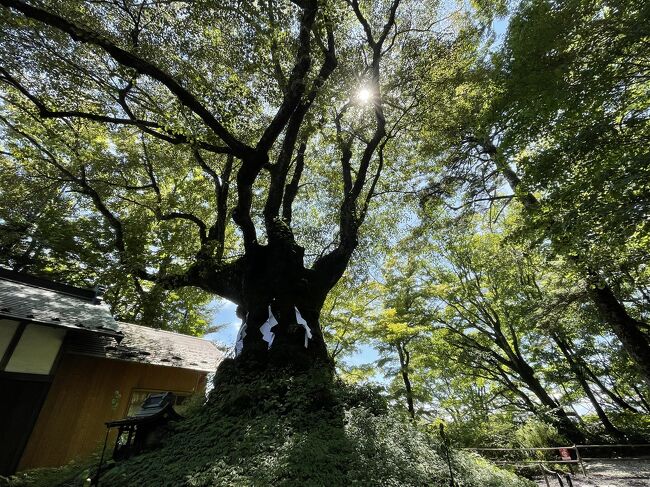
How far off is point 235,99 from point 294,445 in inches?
274

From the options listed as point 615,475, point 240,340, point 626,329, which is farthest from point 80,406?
point 626,329

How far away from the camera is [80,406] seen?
24.6 feet

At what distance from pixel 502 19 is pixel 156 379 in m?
14.0

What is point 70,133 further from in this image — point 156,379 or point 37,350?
point 156,379

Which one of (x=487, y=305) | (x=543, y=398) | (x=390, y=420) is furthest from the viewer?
(x=487, y=305)

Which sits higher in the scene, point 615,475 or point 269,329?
point 269,329

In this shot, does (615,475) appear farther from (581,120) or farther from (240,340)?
(240,340)

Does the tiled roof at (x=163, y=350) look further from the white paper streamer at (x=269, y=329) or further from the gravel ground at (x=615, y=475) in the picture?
the gravel ground at (x=615, y=475)

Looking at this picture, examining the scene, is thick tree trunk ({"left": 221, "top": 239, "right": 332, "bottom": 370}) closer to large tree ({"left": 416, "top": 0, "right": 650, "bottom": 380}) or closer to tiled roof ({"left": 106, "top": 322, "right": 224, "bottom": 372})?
tiled roof ({"left": 106, "top": 322, "right": 224, "bottom": 372})

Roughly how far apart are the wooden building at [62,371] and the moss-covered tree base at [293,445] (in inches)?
159

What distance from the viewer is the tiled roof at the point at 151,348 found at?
768 cm

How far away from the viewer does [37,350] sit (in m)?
6.82

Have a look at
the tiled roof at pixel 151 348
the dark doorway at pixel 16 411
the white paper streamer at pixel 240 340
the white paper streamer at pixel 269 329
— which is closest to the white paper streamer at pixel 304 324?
the white paper streamer at pixel 269 329

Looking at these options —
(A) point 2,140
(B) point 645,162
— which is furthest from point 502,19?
(A) point 2,140
